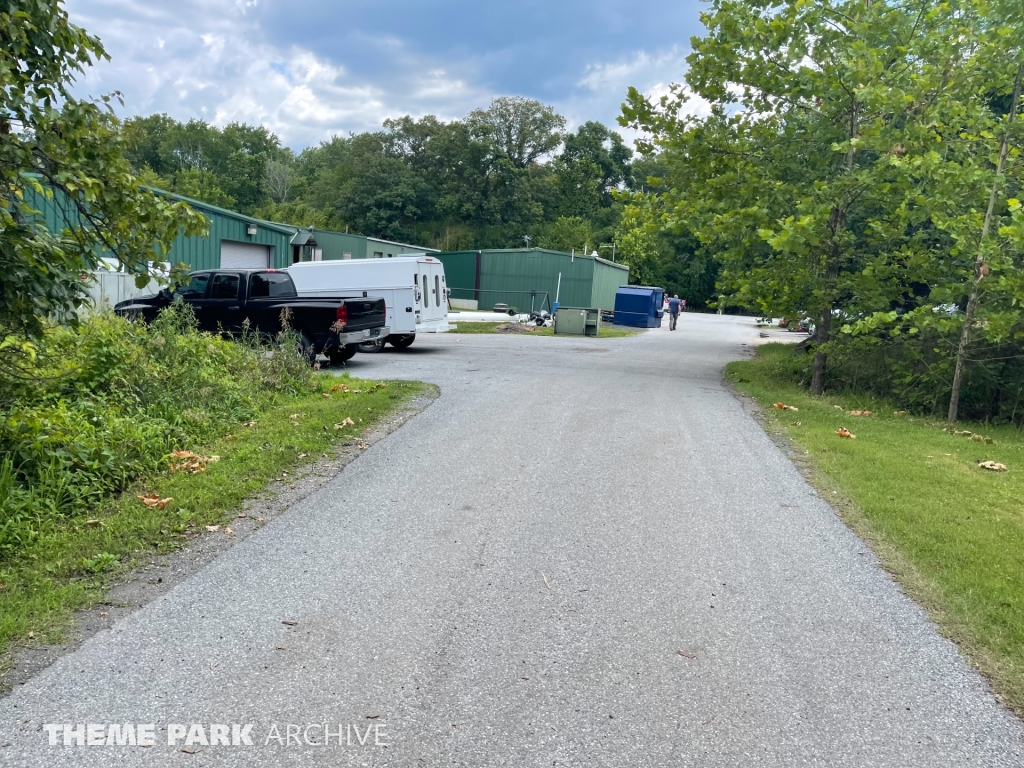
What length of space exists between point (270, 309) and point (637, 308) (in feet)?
84.1

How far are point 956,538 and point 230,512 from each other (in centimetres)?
A: 544

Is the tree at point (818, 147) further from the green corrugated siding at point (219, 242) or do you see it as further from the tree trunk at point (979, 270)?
the green corrugated siding at point (219, 242)

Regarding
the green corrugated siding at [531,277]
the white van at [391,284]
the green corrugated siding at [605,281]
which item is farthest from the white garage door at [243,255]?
the green corrugated siding at [605,281]

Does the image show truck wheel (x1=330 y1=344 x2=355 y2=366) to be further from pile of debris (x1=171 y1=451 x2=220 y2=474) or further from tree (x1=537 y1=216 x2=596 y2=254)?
tree (x1=537 y1=216 x2=596 y2=254)

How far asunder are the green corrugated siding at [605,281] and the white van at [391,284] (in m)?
25.4

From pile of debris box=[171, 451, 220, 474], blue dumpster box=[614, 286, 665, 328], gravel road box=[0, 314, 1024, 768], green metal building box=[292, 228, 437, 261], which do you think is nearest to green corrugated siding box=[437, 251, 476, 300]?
blue dumpster box=[614, 286, 665, 328]

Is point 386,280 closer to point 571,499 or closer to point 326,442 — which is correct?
point 326,442

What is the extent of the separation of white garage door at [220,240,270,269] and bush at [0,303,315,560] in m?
17.0

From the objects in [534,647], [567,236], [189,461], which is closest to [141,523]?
[189,461]

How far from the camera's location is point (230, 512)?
5.55 m

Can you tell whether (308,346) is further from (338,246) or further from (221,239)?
(338,246)

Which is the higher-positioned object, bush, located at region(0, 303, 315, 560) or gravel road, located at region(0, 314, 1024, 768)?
bush, located at region(0, 303, 315, 560)

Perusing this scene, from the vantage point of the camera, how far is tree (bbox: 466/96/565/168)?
75.2 meters

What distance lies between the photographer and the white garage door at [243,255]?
27.2 meters
